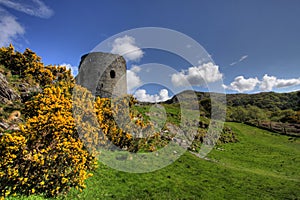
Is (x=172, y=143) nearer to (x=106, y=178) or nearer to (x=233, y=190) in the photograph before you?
(x=233, y=190)

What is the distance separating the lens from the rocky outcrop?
15.6 m

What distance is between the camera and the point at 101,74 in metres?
23.5

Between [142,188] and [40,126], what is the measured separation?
674 cm

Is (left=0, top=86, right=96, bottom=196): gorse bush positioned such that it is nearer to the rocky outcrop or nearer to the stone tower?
the rocky outcrop

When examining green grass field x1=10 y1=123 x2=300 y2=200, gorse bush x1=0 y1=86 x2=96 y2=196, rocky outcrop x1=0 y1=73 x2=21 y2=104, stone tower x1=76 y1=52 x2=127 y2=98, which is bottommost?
green grass field x1=10 y1=123 x2=300 y2=200

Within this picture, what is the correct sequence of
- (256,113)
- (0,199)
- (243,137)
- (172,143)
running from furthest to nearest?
(256,113) → (243,137) → (172,143) → (0,199)

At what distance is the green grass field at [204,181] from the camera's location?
10719 mm

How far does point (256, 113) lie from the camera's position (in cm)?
8975

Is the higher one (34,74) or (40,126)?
(34,74)

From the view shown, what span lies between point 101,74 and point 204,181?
55.0 feet

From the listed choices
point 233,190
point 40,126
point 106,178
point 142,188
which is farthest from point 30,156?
point 233,190

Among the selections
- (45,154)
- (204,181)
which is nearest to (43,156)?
(45,154)

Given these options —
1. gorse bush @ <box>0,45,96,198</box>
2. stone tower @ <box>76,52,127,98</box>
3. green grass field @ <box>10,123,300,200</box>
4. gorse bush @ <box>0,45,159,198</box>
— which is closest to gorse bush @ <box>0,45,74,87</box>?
stone tower @ <box>76,52,127,98</box>

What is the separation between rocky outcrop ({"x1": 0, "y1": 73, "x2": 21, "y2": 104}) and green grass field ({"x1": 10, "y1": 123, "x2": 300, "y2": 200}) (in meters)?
10.3
